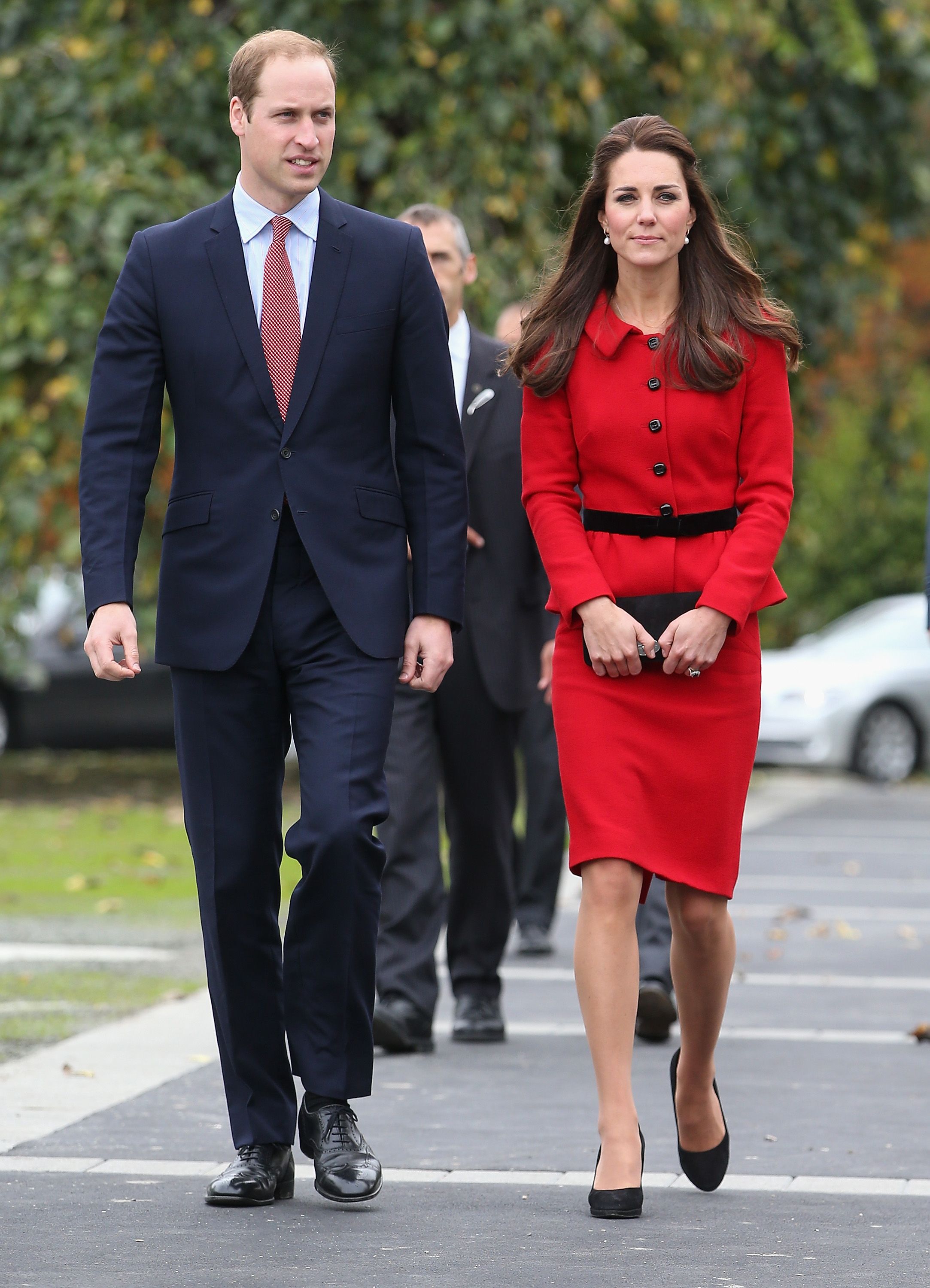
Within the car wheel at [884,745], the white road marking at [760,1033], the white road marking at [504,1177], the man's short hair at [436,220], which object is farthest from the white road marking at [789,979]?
the car wheel at [884,745]

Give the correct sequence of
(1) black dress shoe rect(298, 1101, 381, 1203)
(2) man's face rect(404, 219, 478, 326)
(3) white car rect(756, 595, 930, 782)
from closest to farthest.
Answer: (1) black dress shoe rect(298, 1101, 381, 1203)
(2) man's face rect(404, 219, 478, 326)
(3) white car rect(756, 595, 930, 782)

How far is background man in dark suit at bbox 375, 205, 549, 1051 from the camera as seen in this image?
20.2ft

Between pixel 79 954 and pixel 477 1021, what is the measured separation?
209cm

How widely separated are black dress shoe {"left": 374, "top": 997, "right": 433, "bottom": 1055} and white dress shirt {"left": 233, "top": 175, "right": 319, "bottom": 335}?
2.36m

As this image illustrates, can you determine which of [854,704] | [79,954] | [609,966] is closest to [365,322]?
[609,966]

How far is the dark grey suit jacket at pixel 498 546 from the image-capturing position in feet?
20.4

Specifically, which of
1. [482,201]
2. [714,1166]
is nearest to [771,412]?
[714,1166]

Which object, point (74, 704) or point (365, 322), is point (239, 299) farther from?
point (74, 704)

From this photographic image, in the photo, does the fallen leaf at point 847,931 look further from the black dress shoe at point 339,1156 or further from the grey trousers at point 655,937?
the black dress shoe at point 339,1156

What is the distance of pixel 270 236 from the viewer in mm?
4316

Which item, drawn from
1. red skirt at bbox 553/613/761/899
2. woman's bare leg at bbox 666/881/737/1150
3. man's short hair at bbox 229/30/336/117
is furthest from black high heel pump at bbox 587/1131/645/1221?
man's short hair at bbox 229/30/336/117

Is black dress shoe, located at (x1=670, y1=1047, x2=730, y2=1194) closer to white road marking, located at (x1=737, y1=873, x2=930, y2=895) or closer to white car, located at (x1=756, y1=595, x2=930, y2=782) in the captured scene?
white road marking, located at (x1=737, y1=873, x2=930, y2=895)

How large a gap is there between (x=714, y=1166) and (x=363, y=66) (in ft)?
34.5

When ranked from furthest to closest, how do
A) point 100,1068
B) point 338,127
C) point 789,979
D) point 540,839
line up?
1. point 338,127
2. point 540,839
3. point 789,979
4. point 100,1068
